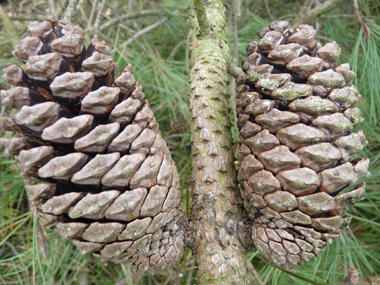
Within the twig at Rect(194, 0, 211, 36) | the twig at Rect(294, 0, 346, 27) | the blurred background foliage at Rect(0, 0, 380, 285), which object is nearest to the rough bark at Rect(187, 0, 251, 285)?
the twig at Rect(194, 0, 211, 36)

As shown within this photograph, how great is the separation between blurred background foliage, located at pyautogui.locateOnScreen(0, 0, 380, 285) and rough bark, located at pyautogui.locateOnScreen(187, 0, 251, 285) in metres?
0.12

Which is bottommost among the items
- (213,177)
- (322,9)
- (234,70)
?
(213,177)

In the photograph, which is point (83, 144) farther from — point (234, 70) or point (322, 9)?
point (322, 9)

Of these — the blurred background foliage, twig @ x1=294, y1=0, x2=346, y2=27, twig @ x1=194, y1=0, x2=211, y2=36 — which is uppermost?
twig @ x1=294, y1=0, x2=346, y2=27

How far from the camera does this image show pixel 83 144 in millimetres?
338

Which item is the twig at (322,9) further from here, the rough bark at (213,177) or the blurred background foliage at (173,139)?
the rough bark at (213,177)

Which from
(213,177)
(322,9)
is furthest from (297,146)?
(322,9)

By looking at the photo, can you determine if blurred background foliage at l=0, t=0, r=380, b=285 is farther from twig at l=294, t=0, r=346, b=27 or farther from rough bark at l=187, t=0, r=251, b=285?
rough bark at l=187, t=0, r=251, b=285

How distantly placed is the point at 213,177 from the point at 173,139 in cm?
61

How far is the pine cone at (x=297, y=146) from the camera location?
0.38m

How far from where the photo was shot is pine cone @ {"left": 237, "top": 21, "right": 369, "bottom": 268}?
0.38 m

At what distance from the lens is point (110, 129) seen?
1.16 feet

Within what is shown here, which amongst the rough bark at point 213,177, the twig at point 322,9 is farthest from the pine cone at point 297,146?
the twig at point 322,9

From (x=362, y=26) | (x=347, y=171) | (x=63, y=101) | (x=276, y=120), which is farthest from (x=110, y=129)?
(x=362, y=26)
